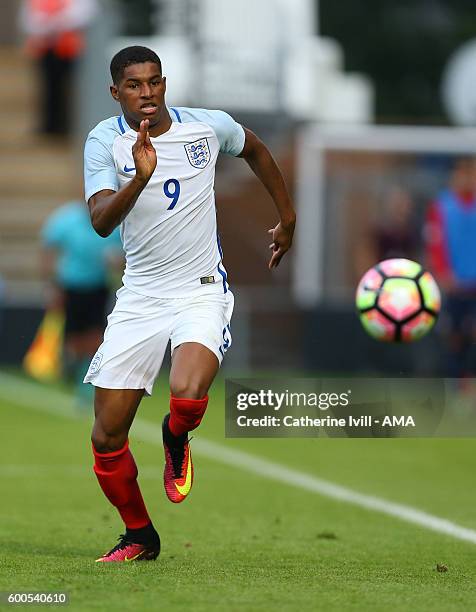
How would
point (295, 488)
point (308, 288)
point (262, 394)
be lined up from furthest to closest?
point (308, 288) → point (295, 488) → point (262, 394)

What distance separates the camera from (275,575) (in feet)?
21.7

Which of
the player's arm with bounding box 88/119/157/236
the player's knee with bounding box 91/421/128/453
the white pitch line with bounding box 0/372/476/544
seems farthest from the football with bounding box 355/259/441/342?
the player's arm with bounding box 88/119/157/236

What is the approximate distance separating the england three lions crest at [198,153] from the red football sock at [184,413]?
103 cm

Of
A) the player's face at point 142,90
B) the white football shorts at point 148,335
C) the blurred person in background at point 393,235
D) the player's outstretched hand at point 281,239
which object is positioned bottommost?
the blurred person in background at point 393,235

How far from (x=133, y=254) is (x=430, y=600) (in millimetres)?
2074

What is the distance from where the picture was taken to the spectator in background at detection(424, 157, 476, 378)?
14531mm

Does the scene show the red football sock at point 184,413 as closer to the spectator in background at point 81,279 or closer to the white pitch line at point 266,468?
the white pitch line at point 266,468

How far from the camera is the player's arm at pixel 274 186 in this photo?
24.2 feet

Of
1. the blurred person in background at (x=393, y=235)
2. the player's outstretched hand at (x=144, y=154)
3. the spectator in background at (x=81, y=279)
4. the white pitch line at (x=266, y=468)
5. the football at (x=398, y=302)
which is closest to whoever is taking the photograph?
the player's outstretched hand at (x=144, y=154)

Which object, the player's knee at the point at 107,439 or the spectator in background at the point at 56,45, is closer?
the player's knee at the point at 107,439

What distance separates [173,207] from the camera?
22.9ft

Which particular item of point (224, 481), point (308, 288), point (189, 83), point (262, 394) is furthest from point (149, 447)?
point (189, 83)

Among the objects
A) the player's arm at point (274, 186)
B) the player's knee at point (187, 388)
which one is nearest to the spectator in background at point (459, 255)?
the player's arm at point (274, 186)

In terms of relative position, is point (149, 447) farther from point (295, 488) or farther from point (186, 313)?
point (186, 313)
